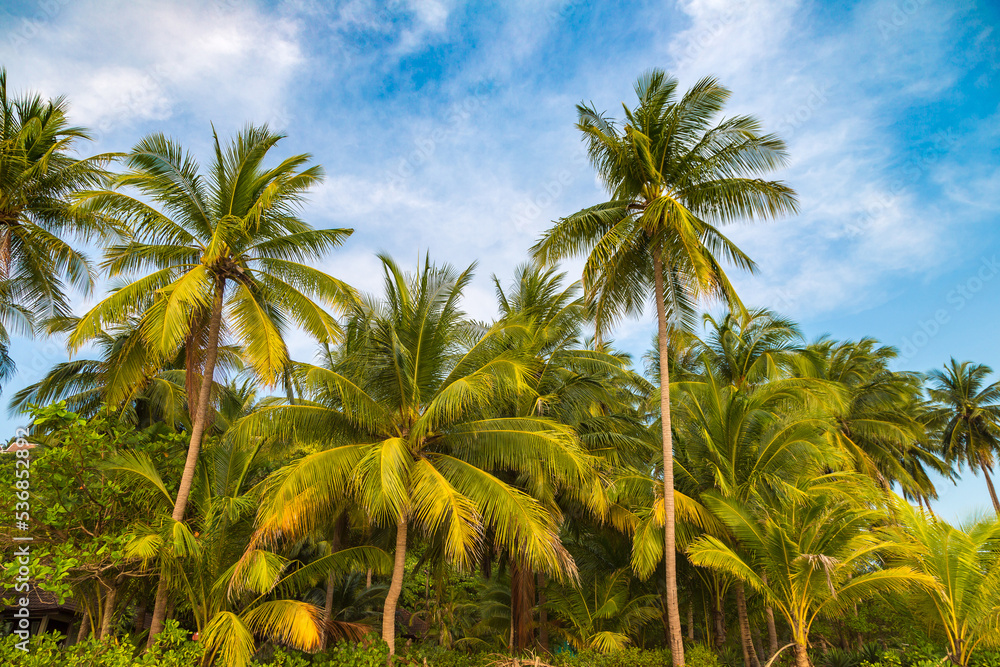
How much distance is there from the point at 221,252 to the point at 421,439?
5.44 m

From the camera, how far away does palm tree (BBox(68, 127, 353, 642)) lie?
36.5 feet

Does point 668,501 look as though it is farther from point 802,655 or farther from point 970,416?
point 970,416

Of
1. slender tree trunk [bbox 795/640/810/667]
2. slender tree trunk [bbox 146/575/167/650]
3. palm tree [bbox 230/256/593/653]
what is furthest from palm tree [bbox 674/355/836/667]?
slender tree trunk [bbox 146/575/167/650]

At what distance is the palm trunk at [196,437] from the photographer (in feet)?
34.9

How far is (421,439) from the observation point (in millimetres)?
10953

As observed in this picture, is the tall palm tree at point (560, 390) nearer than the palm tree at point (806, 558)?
No

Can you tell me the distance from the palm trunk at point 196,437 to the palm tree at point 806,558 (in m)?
9.61

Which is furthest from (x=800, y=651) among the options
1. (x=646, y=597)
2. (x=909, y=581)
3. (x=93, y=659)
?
(x=93, y=659)

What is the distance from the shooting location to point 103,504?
1066 centimetres

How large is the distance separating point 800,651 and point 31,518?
13.9 meters

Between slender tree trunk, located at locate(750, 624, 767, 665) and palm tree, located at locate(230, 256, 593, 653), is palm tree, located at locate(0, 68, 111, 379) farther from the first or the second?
slender tree trunk, located at locate(750, 624, 767, 665)

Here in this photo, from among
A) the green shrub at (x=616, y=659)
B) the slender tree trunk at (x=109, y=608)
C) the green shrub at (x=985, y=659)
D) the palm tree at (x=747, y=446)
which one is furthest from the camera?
the palm tree at (x=747, y=446)

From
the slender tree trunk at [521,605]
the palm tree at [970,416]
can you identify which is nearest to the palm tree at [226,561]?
the slender tree trunk at [521,605]

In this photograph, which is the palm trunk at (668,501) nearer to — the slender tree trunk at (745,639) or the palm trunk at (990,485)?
the slender tree trunk at (745,639)
